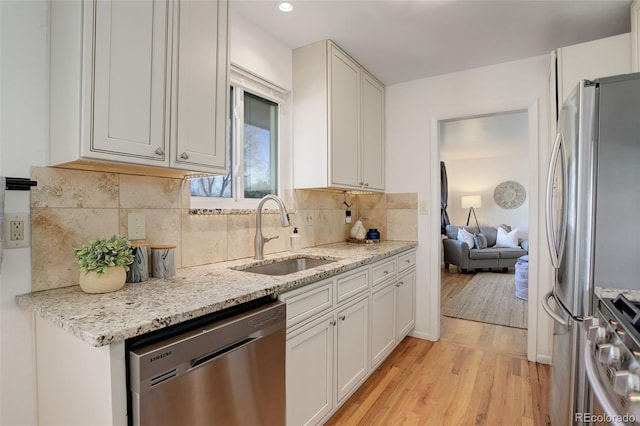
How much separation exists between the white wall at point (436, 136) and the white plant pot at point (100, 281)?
2521mm

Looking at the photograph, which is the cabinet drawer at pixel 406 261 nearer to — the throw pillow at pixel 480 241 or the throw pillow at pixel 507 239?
the throw pillow at pixel 480 241

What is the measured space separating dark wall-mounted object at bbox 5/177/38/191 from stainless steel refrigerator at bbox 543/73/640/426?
85.5 inches

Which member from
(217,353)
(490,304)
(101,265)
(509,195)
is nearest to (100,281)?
(101,265)

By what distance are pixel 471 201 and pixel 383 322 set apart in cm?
575

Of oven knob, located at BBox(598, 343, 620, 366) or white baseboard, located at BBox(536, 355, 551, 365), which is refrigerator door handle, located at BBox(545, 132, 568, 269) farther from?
white baseboard, located at BBox(536, 355, 551, 365)

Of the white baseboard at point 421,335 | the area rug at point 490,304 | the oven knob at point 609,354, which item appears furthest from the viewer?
the area rug at point 490,304

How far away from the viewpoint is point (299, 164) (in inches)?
99.9

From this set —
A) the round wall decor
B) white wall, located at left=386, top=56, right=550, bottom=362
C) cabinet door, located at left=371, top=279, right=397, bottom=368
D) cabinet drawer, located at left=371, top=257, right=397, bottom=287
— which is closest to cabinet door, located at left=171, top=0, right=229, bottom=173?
cabinet drawer, located at left=371, top=257, right=397, bottom=287

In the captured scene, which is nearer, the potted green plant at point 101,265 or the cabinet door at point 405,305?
the potted green plant at point 101,265

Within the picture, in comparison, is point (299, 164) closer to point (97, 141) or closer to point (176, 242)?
point (176, 242)

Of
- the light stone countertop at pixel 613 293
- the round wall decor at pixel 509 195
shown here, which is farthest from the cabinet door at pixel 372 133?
the round wall decor at pixel 509 195

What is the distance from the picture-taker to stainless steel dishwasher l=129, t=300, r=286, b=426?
36.7 inches

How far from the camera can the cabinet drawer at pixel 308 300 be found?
1.49m

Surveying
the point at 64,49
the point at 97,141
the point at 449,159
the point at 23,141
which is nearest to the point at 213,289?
the point at 97,141
